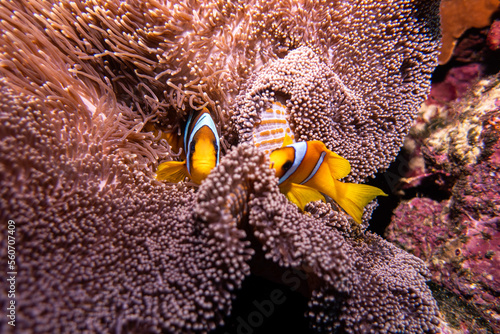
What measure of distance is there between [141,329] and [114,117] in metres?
1.05

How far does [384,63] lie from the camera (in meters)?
1.68

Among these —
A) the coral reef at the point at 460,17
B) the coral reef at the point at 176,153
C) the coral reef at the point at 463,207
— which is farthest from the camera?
the coral reef at the point at 460,17

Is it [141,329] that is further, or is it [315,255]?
[315,255]

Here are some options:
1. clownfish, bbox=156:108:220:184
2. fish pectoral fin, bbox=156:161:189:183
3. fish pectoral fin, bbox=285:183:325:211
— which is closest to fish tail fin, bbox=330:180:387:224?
fish pectoral fin, bbox=285:183:325:211

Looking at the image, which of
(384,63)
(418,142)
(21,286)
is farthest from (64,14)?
(418,142)

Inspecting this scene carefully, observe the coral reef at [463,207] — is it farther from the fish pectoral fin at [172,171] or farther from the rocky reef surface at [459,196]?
the fish pectoral fin at [172,171]

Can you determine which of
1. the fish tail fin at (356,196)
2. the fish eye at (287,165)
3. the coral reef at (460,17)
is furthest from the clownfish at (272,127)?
the coral reef at (460,17)

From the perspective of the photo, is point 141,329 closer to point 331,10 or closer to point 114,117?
point 114,117

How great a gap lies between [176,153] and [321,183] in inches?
33.8

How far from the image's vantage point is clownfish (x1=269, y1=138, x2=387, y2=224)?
132cm

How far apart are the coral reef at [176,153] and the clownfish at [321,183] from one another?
103mm

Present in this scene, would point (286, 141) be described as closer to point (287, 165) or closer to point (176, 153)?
point (287, 165)

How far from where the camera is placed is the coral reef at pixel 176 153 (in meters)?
0.93

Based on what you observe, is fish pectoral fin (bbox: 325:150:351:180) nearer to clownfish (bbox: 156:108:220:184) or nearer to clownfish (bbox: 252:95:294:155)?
clownfish (bbox: 252:95:294:155)
